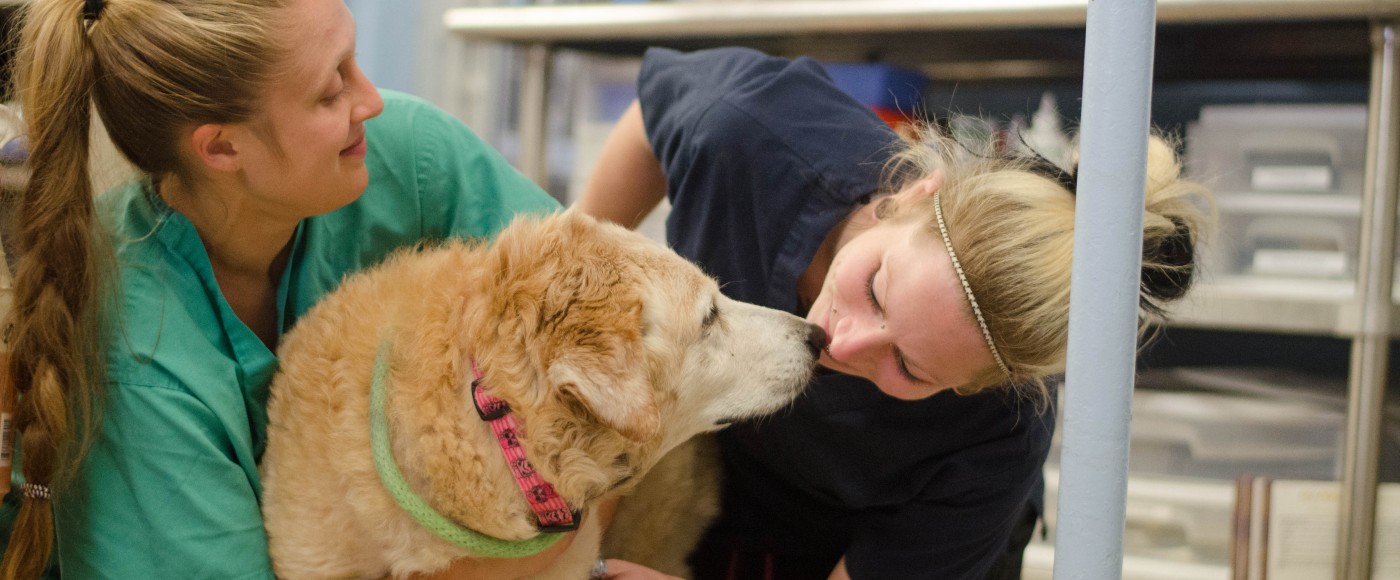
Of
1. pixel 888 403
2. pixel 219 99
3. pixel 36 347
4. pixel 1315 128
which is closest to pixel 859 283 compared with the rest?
pixel 888 403

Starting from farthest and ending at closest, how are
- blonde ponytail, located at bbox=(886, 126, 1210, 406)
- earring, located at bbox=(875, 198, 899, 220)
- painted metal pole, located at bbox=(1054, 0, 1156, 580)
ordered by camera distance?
earring, located at bbox=(875, 198, 899, 220) < blonde ponytail, located at bbox=(886, 126, 1210, 406) < painted metal pole, located at bbox=(1054, 0, 1156, 580)

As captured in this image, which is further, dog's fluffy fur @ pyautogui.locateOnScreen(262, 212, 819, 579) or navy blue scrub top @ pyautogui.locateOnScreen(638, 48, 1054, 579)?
navy blue scrub top @ pyautogui.locateOnScreen(638, 48, 1054, 579)

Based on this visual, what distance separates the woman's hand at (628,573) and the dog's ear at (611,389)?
0.35 m

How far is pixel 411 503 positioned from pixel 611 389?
231 millimetres

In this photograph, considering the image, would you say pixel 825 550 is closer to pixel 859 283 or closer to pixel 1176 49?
pixel 859 283

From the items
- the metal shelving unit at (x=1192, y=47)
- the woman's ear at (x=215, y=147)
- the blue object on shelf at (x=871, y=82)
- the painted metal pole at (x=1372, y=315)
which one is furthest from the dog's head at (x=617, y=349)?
the painted metal pole at (x=1372, y=315)

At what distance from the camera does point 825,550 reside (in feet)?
4.98

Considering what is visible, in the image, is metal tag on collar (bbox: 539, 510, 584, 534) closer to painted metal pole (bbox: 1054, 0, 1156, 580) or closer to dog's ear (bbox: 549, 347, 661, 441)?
dog's ear (bbox: 549, 347, 661, 441)

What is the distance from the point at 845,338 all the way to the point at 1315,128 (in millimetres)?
1231

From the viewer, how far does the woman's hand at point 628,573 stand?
4.01ft

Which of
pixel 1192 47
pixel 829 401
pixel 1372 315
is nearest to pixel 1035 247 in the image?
pixel 829 401

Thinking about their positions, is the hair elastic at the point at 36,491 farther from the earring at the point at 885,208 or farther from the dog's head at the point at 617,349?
the earring at the point at 885,208

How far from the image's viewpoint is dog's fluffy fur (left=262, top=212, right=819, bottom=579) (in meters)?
0.95

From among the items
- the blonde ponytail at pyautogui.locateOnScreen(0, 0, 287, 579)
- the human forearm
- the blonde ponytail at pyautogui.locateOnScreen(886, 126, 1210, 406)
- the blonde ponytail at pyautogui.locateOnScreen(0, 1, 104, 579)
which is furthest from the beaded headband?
the blonde ponytail at pyautogui.locateOnScreen(0, 1, 104, 579)
